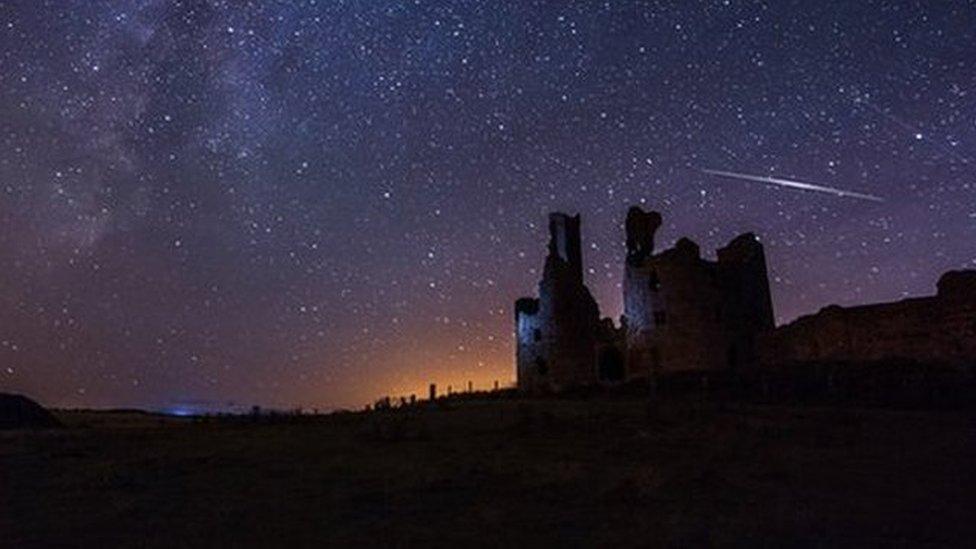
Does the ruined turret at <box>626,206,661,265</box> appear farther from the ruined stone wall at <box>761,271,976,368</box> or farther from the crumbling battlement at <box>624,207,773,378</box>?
the ruined stone wall at <box>761,271,976,368</box>

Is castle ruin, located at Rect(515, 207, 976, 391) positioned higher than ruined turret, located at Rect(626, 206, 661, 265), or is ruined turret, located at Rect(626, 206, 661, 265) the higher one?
ruined turret, located at Rect(626, 206, 661, 265)

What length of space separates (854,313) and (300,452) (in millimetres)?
29692

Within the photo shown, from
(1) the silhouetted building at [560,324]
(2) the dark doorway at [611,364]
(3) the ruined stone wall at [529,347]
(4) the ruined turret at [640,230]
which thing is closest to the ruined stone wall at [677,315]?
(4) the ruined turret at [640,230]

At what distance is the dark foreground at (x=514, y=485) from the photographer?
10500 millimetres

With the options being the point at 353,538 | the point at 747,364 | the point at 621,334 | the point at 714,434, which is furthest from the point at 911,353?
the point at 353,538

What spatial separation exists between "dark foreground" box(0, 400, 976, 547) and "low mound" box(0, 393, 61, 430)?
10775 mm

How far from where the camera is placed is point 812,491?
12992 mm

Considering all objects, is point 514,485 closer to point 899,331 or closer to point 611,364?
point 899,331

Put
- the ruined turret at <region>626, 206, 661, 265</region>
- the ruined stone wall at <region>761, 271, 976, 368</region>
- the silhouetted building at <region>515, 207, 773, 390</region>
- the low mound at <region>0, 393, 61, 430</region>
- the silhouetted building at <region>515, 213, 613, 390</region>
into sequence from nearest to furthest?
1. the low mound at <region>0, 393, 61, 430</region>
2. the ruined stone wall at <region>761, 271, 976, 368</region>
3. the silhouetted building at <region>515, 207, 773, 390</region>
4. the ruined turret at <region>626, 206, 661, 265</region>
5. the silhouetted building at <region>515, 213, 613, 390</region>

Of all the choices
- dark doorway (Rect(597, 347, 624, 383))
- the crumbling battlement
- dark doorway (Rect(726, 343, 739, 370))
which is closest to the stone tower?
dark doorway (Rect(597, 347, 624, 383))

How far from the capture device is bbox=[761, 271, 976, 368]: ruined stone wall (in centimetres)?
3544

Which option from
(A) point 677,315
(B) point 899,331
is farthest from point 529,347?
(B) point 899,331

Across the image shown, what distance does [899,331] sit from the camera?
→ 37.3 meters

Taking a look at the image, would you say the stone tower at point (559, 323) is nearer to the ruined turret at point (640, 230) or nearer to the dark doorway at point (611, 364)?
the dark doorway at point (611, 364)
